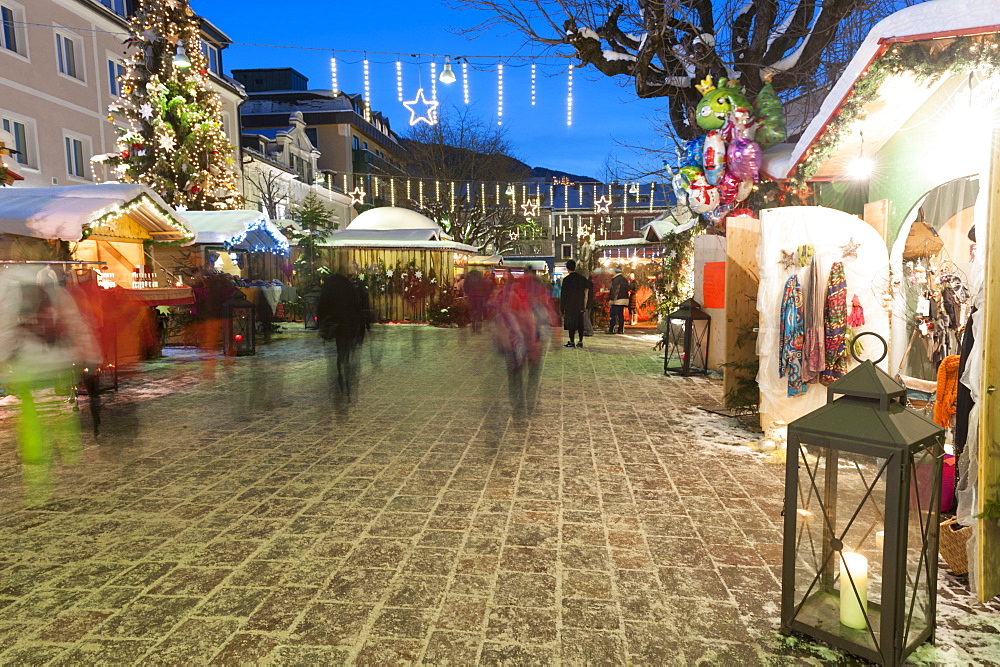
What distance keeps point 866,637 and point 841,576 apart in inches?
10.3

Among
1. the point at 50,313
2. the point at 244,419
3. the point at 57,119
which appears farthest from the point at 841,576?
the point at 57,119

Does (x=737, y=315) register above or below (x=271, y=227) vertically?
below

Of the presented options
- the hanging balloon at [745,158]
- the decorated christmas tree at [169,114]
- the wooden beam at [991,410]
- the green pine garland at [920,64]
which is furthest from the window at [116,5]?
the wooden beam at [991,410]

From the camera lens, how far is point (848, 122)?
5348mm

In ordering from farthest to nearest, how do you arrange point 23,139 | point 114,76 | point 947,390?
point 114,76
point 23,139
point 947,390

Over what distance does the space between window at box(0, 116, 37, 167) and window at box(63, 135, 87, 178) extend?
1363mm

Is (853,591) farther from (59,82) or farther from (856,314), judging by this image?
(59,82)

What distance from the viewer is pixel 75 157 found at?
19203 mm

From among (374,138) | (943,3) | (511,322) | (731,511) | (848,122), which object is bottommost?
(731,511)

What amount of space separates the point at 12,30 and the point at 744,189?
65.0ft

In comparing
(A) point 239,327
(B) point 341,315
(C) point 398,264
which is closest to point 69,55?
(C) point 398,264

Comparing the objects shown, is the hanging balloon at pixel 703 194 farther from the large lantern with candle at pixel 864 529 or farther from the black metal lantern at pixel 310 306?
the black metal lantern at pixel 310 306

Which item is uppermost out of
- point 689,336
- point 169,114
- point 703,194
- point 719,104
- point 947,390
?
point 169,114

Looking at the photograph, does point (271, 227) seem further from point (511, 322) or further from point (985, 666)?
point (985, 666)
